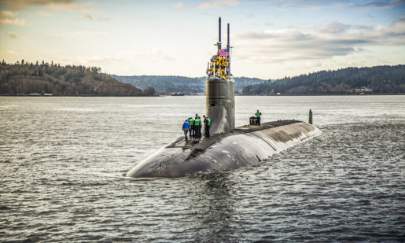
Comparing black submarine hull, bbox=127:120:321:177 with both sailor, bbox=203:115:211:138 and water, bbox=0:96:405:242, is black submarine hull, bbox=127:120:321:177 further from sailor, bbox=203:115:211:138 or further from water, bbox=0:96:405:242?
water, bbox=0:96:405:242

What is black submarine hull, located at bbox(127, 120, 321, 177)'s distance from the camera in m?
25.1

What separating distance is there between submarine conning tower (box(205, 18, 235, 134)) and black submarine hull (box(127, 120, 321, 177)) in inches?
44.3

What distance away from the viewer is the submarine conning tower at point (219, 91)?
108 feet

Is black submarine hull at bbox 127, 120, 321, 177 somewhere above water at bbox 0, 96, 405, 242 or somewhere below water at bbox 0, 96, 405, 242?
above

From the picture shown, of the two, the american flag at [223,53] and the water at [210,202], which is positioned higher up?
the american flag at [223,53]

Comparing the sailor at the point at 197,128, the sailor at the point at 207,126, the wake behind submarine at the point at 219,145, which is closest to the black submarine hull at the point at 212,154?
the wake behind submarine at the point at 219,145

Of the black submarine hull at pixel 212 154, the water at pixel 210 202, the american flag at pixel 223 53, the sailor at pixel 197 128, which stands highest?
the american flag at pixel 223 53

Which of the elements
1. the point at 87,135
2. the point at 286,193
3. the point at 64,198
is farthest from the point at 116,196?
the point at 87,135

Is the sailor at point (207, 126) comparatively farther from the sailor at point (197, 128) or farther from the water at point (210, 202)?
the water at point (210, 202)

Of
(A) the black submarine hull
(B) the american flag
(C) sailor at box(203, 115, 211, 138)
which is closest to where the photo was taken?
(A) the black submarine hull

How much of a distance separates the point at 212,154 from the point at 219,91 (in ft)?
23.1

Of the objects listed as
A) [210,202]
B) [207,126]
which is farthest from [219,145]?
[210,202]

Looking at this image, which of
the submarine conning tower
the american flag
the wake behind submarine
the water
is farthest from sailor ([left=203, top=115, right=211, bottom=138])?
the american flag

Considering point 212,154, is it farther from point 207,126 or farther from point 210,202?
point 210,202
